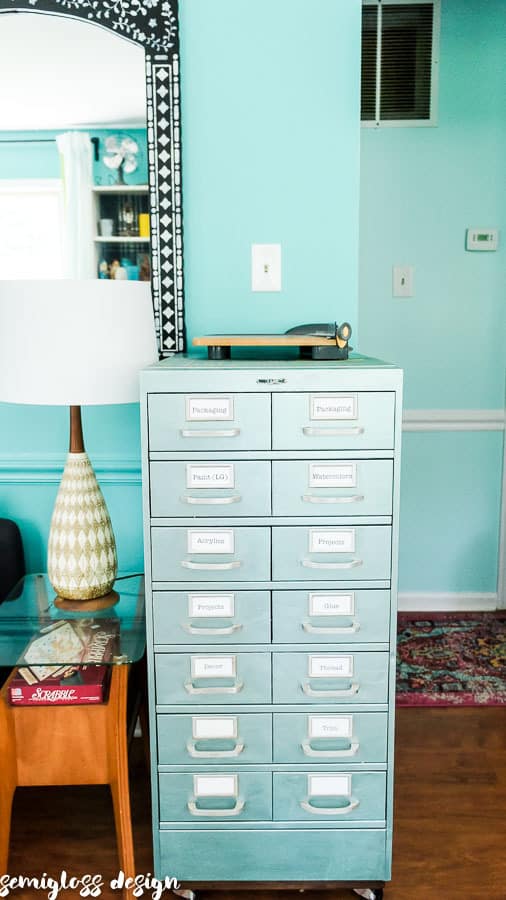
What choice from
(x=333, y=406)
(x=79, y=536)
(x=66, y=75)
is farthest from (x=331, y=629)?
(x=66, y=75)

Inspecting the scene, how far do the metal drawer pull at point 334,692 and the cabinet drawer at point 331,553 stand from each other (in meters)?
0.22

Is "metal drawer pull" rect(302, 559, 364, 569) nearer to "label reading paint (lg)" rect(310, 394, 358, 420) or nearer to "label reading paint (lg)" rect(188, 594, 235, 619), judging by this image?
"label reading paint (lg)" rect(188, 594, 235, 619)

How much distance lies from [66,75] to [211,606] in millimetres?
1258

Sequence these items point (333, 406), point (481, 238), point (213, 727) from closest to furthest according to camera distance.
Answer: point (333, 406), point (213, 727), point (481, 238)

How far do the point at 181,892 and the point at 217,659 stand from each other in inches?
20.5

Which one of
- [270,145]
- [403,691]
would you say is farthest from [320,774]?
[270,145]

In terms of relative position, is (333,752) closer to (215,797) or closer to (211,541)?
(215,797)

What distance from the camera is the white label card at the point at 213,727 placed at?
142 cm

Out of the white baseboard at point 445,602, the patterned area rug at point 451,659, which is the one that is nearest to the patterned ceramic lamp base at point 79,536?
the patterned area rug at point 451,659

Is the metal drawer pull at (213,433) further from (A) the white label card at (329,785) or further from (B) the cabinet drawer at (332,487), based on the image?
(A) the white label card at (329,785)

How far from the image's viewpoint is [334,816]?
1.45 metres

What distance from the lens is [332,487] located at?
134cm

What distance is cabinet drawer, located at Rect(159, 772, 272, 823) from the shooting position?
1.44m

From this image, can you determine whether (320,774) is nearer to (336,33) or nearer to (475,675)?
(475,675)
